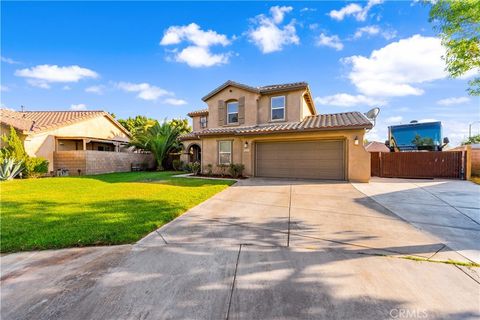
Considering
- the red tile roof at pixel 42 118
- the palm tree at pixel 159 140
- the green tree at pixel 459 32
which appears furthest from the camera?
the palm tree at pixel 159 140

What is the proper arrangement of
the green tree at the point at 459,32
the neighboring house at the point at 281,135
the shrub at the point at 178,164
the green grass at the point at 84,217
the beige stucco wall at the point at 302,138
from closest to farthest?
the green grass at the point at 84,217, the green tree at the point at 459,32, the beige stucco wall at the point at 302,138, the neighboring house at the point at 281,135, the shrub at the point at 178,164

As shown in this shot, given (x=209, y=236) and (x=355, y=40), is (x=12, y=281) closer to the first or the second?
(x=209, y=236)

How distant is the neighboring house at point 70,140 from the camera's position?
15.2m

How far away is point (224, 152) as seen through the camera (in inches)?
558

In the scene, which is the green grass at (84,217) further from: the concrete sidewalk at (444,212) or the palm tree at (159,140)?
the palm tree at (159,140)

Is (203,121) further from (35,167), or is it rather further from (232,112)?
(35,167)

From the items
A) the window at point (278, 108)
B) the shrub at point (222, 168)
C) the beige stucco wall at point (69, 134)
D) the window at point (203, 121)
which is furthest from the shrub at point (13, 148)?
the window at point (278, 108)

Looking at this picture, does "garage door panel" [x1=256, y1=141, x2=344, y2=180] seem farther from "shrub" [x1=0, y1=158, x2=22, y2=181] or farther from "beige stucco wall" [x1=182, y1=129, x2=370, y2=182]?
"shrub" [x1=0, y1=158, x2=22, y2=181]

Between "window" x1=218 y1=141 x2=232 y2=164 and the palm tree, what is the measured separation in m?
7.99

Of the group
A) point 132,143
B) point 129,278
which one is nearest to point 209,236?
point 129,278

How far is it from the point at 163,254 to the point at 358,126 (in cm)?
1040

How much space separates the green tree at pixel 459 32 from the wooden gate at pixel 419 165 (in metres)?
4.04

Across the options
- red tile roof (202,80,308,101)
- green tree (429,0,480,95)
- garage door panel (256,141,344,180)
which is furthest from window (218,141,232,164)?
green tree (429,0,480,95)

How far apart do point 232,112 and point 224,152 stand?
10.2 feet
